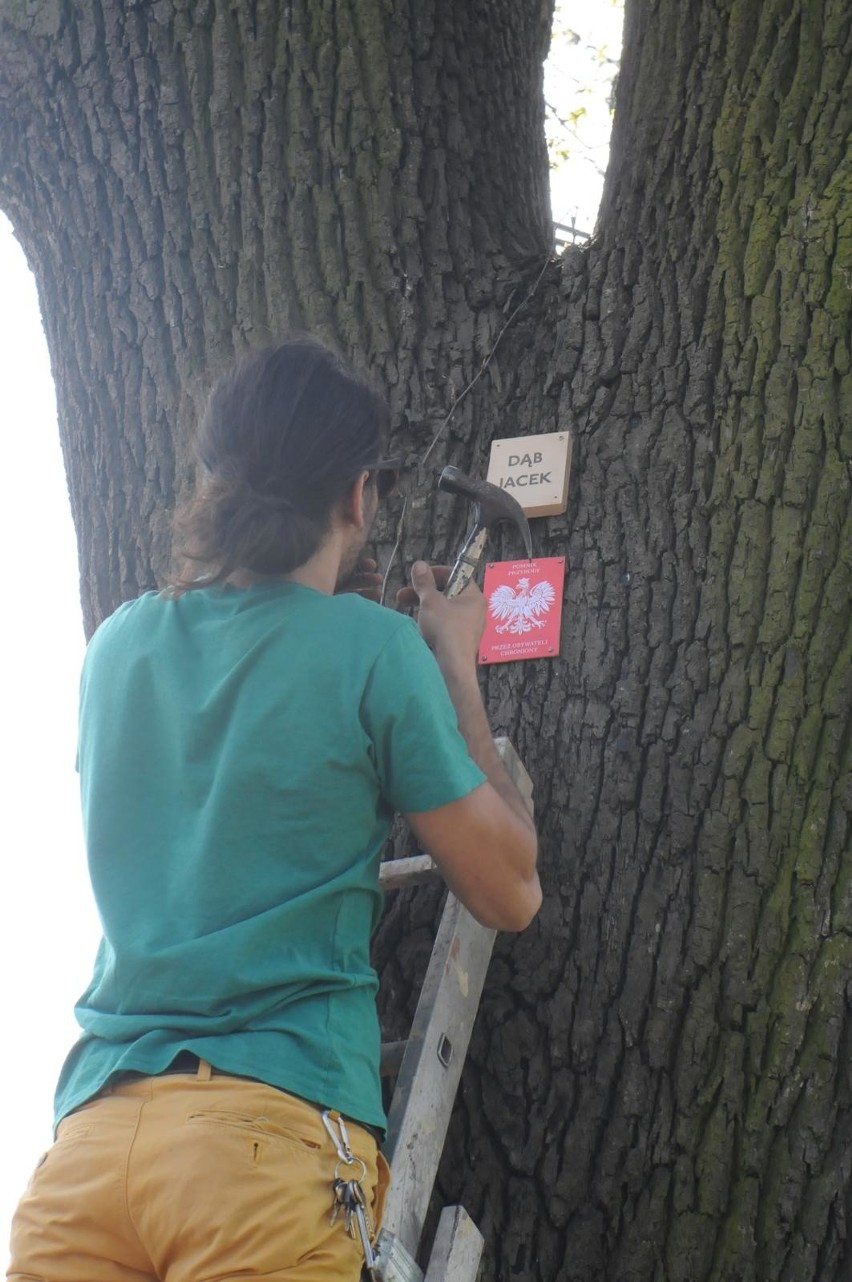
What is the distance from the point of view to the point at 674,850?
8.10 feet

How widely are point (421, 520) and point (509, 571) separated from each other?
0.22 metres

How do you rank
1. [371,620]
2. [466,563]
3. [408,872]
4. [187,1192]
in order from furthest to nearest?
[466,563], [408,872], [371,620], [187,1192]

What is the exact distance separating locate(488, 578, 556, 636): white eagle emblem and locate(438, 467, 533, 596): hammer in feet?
0.25

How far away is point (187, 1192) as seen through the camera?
5.16 ft

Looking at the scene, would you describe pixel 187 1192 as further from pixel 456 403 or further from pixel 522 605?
pixel 456 403

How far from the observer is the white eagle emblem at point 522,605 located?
277cm

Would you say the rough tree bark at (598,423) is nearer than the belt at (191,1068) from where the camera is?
No

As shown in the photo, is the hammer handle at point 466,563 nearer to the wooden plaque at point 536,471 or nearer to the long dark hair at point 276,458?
the wooden plaque at point 536,471

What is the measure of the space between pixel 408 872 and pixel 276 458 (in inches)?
30.1

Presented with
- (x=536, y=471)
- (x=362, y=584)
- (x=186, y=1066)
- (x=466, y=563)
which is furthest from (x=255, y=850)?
(x=536, y=471)

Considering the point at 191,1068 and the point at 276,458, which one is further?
the point at 276,458

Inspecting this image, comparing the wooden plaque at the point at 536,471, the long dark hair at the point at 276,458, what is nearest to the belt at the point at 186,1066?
the long dark hair at the point at 276,458

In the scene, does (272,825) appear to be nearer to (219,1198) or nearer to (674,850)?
(219,1198)

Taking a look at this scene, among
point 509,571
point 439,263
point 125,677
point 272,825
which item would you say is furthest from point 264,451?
point 439,263
